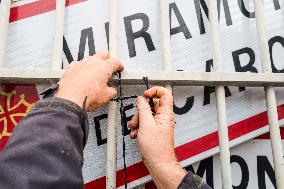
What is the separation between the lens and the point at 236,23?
113 cm

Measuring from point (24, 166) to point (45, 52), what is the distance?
0.48m

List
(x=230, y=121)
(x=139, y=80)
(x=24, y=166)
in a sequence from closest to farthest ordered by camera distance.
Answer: (x=24, y=166)
(x=139, y=80)
(x=230, y=121)

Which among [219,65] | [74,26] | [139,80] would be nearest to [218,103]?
[219,65]

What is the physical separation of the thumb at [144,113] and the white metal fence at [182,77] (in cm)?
7

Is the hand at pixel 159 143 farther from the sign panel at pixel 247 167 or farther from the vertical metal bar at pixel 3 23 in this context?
the vertical metal bar at pixel 3 23

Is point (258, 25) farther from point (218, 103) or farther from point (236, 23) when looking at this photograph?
point (218, 103)

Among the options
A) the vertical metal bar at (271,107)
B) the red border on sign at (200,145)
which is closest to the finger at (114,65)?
the red border on sign at (200,145)

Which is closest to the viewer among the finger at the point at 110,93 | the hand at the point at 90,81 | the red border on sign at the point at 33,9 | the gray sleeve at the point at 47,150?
the gray sleeve at the point at 47,150

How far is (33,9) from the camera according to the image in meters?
1.07

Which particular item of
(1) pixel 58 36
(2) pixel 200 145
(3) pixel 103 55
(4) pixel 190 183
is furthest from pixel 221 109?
(1) pixel 58 36

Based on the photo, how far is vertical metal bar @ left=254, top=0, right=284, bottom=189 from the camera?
967 millimetres

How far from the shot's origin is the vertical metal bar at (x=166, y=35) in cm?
99

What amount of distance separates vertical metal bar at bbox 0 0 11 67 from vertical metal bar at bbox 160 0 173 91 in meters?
0.42

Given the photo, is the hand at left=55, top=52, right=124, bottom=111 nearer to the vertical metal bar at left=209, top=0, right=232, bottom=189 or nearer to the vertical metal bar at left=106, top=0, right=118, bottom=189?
the vertical metal bar at left=106, top=0, right=118, bottom=189
